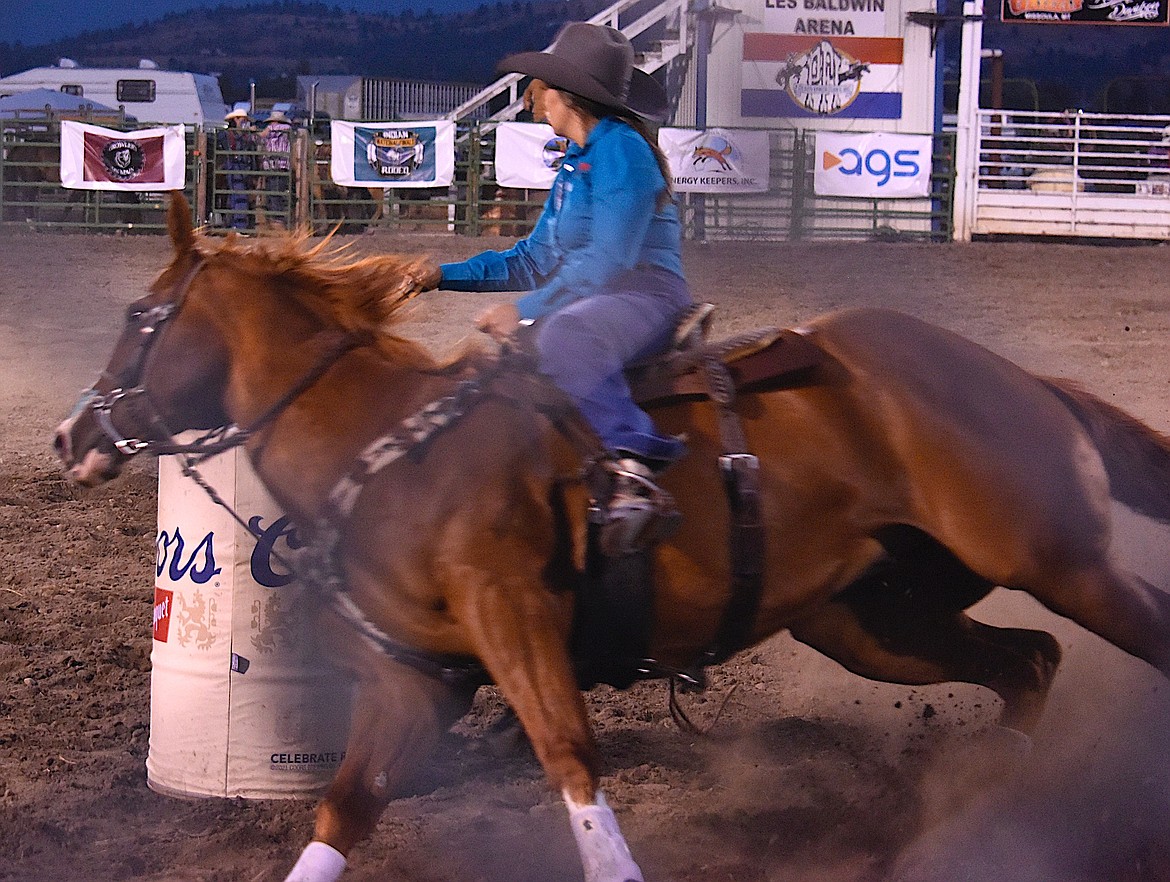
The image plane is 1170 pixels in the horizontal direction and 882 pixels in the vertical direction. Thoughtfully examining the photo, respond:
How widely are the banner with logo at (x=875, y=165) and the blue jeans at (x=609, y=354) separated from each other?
583 inches

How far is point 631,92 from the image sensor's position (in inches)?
117

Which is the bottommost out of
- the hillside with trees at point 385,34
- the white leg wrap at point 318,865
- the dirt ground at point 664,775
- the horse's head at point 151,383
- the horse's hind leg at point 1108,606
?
the dirt ground at point 664,775

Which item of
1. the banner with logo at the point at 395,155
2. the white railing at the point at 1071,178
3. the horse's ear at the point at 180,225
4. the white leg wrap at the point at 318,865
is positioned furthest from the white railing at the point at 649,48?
the white leg wrap at the point at 318,865

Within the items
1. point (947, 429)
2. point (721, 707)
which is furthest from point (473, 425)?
point (721, 707)

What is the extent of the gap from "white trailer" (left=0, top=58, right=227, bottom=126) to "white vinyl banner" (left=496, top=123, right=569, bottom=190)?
330 inches

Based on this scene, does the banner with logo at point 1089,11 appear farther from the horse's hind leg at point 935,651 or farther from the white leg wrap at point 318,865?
the white leg wrap at point 318,865

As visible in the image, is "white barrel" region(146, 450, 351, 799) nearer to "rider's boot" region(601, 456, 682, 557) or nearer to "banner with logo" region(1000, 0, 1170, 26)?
"rider's boot" region(601, 456, 682, 557)

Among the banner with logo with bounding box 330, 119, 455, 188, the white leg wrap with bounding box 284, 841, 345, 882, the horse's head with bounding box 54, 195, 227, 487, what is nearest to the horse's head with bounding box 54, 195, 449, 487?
the horse's head with bounding box 54, 195, 227, 487

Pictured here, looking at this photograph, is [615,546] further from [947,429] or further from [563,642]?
[947,429]

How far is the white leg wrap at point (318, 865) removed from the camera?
278cm

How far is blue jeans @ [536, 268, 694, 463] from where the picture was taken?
9.29ft

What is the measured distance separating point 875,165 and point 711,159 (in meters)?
2.34

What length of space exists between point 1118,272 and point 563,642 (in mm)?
11818

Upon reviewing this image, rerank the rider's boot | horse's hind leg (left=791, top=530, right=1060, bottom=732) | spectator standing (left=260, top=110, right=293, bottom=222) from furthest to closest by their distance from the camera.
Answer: spectator standing (left=260, top=110, right=293, bottom=222)
horse's hind leg (left=791, top=530, right=1060, bottom=732)
the rider's boot
